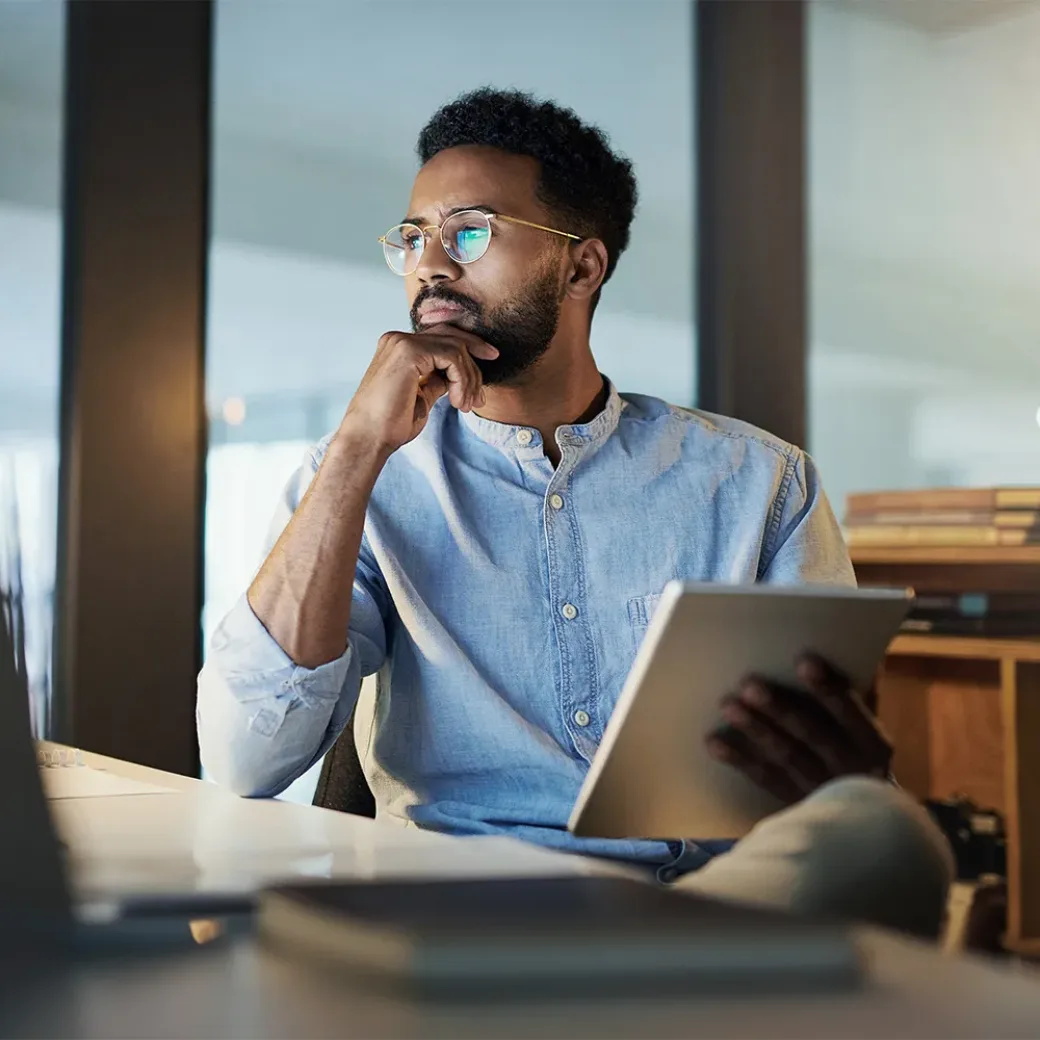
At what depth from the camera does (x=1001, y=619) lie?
319cm

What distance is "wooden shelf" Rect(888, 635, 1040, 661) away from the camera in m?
3.05

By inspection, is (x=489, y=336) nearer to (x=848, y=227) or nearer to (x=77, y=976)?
(x=77, y=976)

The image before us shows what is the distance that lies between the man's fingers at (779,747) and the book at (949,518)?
2385mm

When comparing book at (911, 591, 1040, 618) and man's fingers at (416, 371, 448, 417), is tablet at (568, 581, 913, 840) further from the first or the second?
book at (911, 591, 1040, 618)

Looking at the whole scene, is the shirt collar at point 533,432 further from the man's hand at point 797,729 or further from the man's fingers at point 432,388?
the man's hand at point 797,729

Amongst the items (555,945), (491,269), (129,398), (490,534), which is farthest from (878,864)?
(129,398)

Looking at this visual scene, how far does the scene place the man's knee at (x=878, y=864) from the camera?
679 mm

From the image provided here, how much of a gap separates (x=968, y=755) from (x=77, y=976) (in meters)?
3.19

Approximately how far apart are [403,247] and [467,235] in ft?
0.30

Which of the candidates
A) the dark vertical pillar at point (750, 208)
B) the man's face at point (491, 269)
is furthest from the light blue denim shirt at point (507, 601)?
the dark vertical pillar at point (750, 208)

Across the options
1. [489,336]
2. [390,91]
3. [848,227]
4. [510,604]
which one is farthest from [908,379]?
[510,604]

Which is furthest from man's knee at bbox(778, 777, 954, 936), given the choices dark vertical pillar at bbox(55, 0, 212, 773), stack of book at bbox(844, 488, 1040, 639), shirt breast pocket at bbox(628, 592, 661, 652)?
stack of book at bbox(844, 488, 1040, 639)

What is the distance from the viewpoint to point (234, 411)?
109 inches

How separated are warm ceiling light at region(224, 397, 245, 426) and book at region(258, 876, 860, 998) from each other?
88.1 inches
